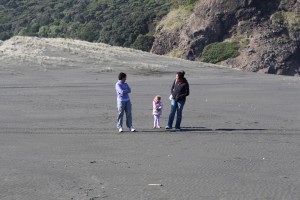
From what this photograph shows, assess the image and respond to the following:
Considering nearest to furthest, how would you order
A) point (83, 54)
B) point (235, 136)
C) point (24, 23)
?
point (235, 136), point (83, 54), point (24, 23)

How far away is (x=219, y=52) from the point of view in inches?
1682

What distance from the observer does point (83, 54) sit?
35.6m

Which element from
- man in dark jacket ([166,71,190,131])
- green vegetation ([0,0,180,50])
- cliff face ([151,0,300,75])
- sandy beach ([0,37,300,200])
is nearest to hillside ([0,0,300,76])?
cliff face ([151,0,300,75])

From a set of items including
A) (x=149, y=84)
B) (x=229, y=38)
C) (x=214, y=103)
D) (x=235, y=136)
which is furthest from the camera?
(x=229, y=38)

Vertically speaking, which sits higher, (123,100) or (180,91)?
(180,91)

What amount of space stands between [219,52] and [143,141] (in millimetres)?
28890

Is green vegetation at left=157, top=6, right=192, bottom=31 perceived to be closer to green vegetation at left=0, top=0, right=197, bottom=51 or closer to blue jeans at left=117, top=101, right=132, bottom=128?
green vegetation at left=0, top=0, right=197, bottom=51

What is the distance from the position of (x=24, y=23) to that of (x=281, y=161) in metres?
60.7

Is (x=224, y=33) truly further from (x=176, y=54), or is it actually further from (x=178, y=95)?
(x=178, y=95)

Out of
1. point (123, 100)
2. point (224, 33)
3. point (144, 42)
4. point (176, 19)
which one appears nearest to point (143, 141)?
point (123, 100)

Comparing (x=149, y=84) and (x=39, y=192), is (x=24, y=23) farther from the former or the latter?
(x=39, y=192)

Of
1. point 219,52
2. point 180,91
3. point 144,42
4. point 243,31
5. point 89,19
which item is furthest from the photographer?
point 89,19

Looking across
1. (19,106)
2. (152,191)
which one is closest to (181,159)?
(152,191)

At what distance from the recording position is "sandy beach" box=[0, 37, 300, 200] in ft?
32.3
